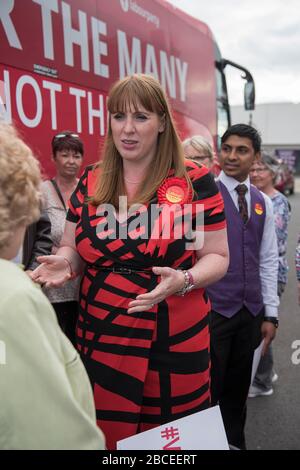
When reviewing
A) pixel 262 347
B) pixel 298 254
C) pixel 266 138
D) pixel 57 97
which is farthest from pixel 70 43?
pixel 266 138

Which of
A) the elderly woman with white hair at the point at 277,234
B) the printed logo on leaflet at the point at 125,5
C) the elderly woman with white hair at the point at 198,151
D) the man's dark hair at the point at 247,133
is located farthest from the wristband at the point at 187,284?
the printed logo on leaflet at the point at 125,5

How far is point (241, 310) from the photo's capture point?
2.19 meters

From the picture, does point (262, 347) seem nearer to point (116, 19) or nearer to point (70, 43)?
point (70, 43)

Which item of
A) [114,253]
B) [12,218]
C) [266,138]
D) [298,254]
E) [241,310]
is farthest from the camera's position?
[266,138]

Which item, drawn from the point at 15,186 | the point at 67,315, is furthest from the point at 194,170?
the point at 67,315

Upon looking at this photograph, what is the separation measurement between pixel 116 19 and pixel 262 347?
9.85 ft

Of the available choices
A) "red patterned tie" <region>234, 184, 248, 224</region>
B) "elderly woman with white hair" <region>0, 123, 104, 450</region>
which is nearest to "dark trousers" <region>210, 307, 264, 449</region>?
"red patterned tie" <region>234, 184, 248, 224</region>

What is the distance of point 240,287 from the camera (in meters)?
2.16

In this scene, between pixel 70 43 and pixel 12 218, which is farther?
pixel 70 43

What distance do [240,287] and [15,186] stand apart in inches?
61.3

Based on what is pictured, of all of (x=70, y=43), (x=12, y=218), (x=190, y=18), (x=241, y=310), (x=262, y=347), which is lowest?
(x=262, y=347)

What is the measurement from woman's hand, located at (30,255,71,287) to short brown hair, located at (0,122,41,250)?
644mm

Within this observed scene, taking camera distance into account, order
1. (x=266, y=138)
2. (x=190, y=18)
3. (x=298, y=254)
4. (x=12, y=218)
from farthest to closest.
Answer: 1. (x=266, y=138)
2. (x=190, y=18)
3. (x=298, y=254)
4. (x=12, y=218)

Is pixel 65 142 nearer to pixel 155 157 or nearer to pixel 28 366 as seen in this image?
pixel 155 157
